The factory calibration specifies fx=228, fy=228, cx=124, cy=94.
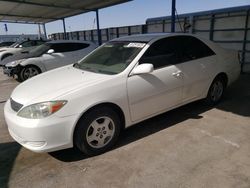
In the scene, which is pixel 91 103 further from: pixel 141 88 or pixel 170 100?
pixel 170 100

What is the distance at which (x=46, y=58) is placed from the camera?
802cm

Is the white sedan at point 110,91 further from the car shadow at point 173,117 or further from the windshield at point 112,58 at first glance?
the car shadow at point 173,117

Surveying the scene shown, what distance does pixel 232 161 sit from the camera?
9.15ft

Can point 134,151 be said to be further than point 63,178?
Yes

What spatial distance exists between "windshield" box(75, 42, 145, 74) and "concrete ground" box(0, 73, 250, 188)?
1.09m

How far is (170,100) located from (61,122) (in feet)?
6.03

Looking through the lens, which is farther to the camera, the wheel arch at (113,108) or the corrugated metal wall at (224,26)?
the corrugated metal wall at (224,26)

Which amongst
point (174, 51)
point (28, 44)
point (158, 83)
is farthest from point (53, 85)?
point (28, 44)

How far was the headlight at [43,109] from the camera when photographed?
263 cm

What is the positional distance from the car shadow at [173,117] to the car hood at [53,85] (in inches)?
33.9

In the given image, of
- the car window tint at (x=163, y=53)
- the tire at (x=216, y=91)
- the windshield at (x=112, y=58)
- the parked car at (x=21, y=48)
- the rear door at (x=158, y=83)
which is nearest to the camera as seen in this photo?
the rear door at (x=158, y=83)

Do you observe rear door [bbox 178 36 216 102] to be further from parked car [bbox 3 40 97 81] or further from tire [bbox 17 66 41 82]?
tire [bbox 17 66 41 82]

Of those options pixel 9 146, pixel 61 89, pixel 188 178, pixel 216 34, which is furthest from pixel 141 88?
pixel 216 34

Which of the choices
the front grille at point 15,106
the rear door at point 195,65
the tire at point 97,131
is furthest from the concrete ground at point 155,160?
the front grille at point 15,106
